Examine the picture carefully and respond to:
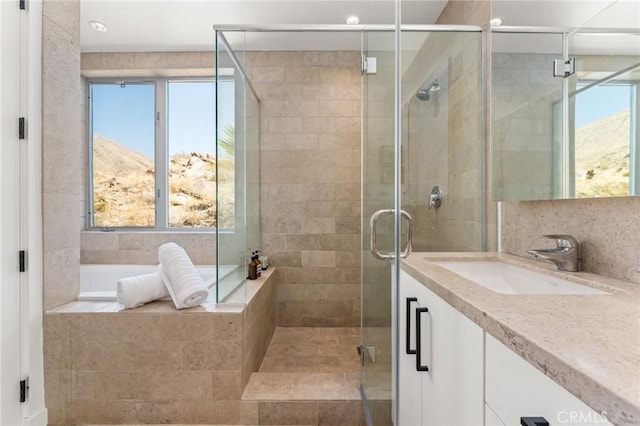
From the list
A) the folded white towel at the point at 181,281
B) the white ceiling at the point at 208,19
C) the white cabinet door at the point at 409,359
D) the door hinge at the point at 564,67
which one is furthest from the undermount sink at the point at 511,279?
the white ceiling at the point at 208,19

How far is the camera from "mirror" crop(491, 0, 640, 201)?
2.93 ft

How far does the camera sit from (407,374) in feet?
3.89

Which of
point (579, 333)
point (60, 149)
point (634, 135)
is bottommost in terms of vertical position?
point (579, 333)

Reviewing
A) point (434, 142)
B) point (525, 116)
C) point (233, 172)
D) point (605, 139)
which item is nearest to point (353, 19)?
point (434, 142)

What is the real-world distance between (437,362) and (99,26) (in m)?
3.49

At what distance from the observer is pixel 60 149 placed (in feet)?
5.95

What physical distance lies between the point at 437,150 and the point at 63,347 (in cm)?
240

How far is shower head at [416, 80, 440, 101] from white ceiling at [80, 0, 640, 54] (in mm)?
435

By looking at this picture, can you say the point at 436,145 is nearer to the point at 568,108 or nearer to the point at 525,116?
the point at 525,116

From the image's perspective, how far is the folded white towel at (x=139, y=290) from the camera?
1.72 m

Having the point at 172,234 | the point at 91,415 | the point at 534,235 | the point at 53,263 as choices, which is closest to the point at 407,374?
the point at 534,235

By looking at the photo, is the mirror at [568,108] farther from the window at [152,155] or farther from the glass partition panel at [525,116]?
the window at [152,155]

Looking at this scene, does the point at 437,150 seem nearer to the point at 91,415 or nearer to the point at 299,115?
the point at 299,115

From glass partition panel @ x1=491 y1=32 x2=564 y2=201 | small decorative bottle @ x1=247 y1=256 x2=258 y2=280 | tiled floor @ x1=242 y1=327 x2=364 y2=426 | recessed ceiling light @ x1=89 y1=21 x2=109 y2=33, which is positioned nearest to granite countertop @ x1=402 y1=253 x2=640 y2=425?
glass partition panel @ x1=491 y1=32 x2=564 y2=201
